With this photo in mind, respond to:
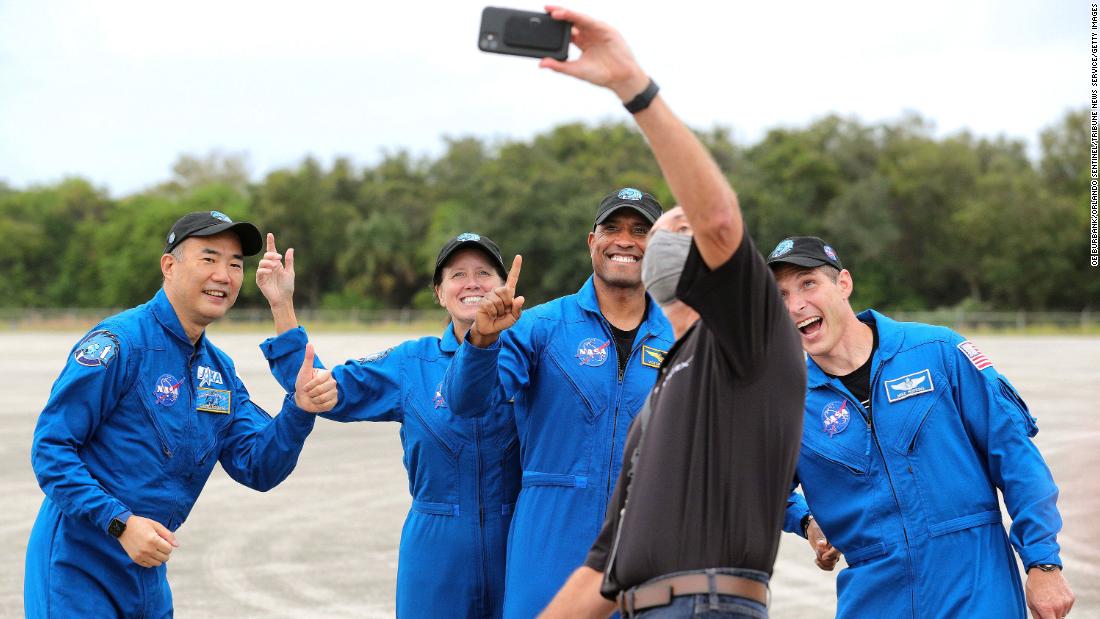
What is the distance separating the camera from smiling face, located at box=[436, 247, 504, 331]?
494cm

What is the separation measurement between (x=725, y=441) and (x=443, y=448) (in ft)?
7.95

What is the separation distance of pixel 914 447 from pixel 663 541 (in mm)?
1750

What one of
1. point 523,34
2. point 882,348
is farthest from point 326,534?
point 523,34

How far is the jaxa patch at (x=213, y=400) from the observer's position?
4.50 metres

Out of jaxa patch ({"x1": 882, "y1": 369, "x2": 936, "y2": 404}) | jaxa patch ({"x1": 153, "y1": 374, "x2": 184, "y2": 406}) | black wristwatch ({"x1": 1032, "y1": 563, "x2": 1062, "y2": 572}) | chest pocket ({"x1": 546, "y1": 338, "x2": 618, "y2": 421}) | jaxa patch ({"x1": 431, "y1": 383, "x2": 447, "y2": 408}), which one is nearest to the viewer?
black wristwatch ({"x1": 1032, "y1": 563, "x2": 1062, "y2": 572})

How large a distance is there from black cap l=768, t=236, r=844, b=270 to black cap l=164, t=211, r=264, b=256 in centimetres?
201

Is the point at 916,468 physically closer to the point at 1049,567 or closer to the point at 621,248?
the point at 1049,567

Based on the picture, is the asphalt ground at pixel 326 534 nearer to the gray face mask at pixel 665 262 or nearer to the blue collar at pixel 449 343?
the blue collar at pixel 449 343

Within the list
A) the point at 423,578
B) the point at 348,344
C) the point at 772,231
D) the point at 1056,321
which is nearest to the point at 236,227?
the point at 423,578

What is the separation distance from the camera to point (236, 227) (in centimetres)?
469

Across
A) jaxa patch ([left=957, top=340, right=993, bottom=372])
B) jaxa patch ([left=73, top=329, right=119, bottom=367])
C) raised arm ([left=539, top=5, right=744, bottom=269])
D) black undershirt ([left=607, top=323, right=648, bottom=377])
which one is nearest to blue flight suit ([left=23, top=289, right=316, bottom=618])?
jaxa patch ([left=73, top=329, right=119, bottom=367])

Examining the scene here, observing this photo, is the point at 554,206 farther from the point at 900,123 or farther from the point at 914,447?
the point at 914,447

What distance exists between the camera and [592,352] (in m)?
4.54

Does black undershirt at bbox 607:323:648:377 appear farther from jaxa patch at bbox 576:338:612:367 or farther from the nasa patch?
the nasa patch
